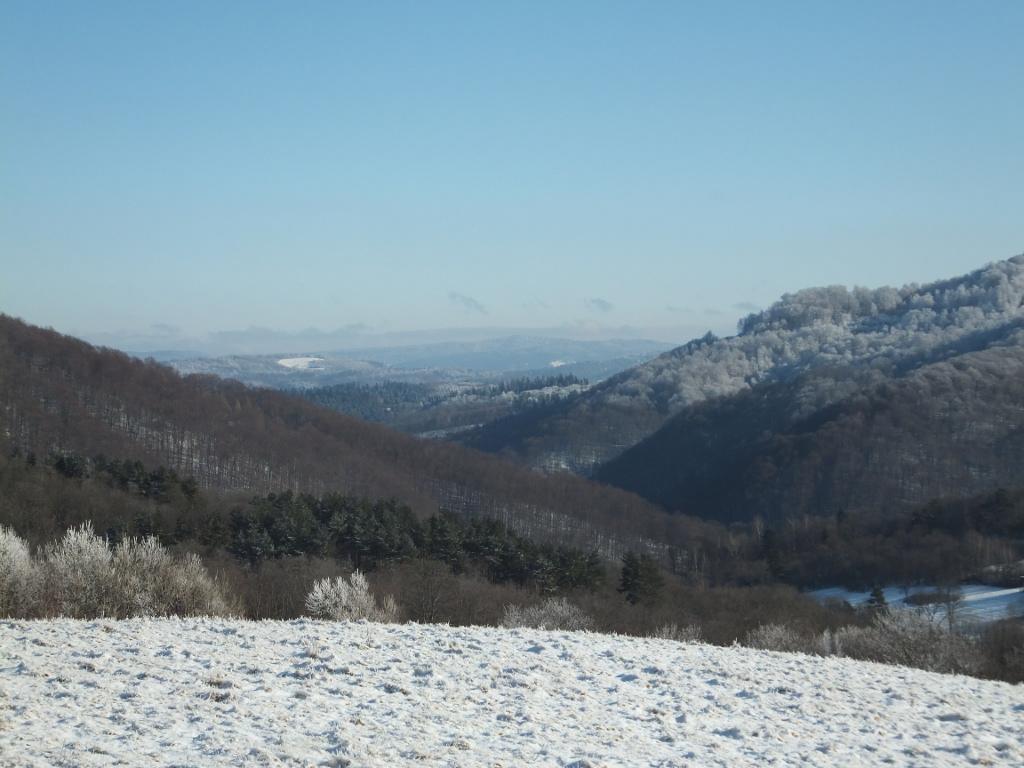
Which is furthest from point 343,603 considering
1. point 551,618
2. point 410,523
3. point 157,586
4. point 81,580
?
point 410,523

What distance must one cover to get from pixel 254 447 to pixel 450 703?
13943cm

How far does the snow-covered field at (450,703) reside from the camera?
14406 millimetres

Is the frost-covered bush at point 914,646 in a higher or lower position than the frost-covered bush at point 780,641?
higher

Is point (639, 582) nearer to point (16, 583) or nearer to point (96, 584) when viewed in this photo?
point (96, 584)

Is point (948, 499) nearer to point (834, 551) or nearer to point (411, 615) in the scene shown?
point (834, 551)

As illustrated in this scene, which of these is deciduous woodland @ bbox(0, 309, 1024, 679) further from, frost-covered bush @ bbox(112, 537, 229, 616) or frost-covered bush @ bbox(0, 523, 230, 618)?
frost-covered bush @ bbox(0, 523, 230, 618)

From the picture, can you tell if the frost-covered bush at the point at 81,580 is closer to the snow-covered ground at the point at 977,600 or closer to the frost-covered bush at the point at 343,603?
the frost-covered bush at the point at 343,603

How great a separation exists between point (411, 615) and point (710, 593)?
156 ft

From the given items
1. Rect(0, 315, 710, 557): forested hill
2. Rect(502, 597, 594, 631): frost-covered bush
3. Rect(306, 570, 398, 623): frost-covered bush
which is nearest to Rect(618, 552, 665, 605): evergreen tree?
Rect(502, 597, 594, 631): frost-covered bush

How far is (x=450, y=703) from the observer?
17.3 m

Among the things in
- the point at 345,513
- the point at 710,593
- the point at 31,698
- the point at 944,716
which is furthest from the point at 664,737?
the point at 710,593

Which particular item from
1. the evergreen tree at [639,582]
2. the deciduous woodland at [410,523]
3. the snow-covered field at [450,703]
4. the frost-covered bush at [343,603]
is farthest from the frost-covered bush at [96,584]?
the evergreen tree at [639,582]

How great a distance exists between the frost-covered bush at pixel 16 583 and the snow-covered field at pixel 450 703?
377 centimetres

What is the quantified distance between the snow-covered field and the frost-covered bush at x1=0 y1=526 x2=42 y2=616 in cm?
377
